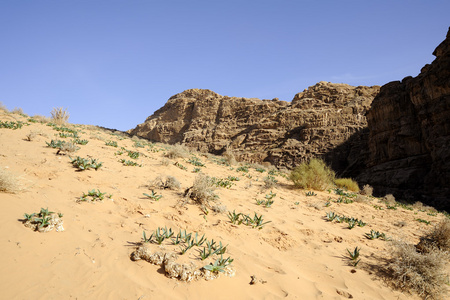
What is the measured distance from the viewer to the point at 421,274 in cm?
320

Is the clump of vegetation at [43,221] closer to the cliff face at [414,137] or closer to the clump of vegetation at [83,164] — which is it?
the clump of vegetation at [83,164]

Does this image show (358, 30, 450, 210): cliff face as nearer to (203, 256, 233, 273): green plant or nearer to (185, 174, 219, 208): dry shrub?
(185, 174, 219, 208): dry shrub

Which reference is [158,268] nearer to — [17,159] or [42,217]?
[42,217]

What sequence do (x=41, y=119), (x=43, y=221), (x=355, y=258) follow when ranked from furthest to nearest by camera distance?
1. (x=41, y=119)
2. (x=355, y=258)
3. (x=43, y=221)

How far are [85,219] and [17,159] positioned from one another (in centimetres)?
347

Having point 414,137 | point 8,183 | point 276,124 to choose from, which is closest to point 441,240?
point 8,183

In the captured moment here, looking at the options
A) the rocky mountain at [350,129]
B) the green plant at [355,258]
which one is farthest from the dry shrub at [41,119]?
the rocky mountain at [350,129]

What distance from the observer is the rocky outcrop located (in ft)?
83.0

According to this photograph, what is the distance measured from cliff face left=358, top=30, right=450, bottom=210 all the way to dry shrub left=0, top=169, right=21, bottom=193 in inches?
772

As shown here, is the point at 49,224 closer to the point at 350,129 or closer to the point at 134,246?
the point at 134,246

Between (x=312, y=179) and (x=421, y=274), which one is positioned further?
(x=312, y=179)

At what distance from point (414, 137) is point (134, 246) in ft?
76.5

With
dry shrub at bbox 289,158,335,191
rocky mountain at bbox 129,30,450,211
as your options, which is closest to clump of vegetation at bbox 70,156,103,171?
dry shrub at bbox 289,158,335,191

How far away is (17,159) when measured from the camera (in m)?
5.55
